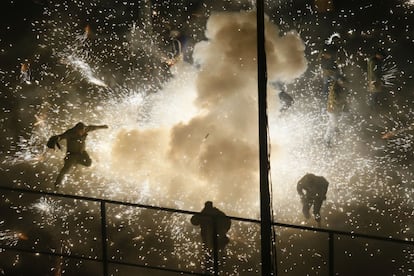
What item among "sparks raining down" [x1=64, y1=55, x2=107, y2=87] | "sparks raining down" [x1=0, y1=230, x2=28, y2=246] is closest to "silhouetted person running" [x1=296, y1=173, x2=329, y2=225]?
"sparks raining down" [x1=0, y1=230, x2=28, y2=246]

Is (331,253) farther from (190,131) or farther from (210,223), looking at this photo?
(190,131)

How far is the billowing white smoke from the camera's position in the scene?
12.0m

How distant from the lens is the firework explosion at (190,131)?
476 inches

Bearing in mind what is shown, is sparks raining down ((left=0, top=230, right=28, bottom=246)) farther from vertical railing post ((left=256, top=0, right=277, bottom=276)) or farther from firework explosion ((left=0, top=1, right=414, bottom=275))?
vertical railing post ((left=256, top=0, right=277, bottom=276))

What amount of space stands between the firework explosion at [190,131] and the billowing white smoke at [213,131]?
0.11ft

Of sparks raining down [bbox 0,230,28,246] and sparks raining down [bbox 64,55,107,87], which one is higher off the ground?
sparks raining down [bbox 64,55,107,87]

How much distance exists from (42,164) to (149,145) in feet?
11.2

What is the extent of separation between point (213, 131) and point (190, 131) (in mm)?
724

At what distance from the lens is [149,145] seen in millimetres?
12891

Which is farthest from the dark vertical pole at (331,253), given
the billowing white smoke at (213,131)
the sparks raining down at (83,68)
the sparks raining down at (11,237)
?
the sparks raining down at (83,68)

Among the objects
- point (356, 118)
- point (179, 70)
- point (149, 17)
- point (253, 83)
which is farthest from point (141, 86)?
point (356, 118)

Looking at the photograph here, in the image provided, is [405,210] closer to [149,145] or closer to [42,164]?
[149,145]

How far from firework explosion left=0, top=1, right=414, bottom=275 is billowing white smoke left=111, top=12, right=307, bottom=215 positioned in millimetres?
35

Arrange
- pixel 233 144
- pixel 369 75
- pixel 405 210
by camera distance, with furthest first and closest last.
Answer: pixel 369 75
pixel 405 210
pixel 233 144
